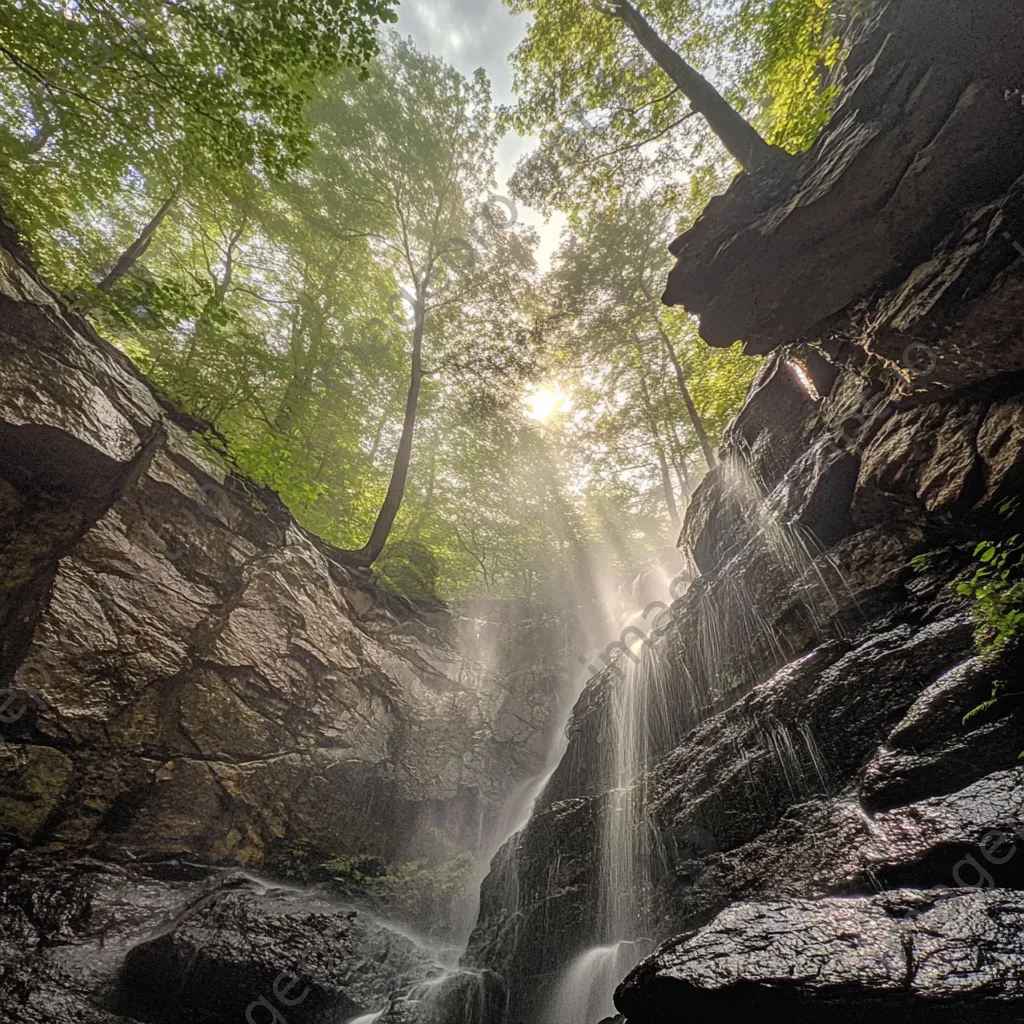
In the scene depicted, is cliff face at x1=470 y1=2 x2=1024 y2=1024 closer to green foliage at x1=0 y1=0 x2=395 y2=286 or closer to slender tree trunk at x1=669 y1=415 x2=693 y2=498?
green foliage at x1=0 y1=0 x2=395 y2=286

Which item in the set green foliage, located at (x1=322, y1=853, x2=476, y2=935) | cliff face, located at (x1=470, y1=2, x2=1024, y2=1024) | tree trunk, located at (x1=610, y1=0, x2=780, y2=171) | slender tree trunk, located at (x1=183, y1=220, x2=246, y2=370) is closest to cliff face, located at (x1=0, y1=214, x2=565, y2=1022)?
green foliage, located at (x1=322, y1=853, x2=476, y2=935)

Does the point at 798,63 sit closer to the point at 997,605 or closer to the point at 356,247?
the point at 997,605

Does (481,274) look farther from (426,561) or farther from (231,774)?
(231,774)

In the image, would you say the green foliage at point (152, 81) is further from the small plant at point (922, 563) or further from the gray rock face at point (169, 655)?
the small plant at point (922, 563)

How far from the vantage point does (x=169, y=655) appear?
22.7 ft

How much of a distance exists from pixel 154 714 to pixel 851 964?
8.23 m

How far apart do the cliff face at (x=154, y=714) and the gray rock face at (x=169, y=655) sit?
0.03 meters

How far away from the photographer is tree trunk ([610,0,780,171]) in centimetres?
750

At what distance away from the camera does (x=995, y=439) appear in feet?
15.8

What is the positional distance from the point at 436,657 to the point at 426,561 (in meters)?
3.00

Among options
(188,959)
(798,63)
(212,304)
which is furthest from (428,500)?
(798,63)

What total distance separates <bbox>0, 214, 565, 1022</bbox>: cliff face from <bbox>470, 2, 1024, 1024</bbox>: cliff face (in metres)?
2.98

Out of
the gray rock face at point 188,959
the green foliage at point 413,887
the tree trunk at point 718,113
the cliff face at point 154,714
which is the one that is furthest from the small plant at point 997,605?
A: the green foliage at point 413,887

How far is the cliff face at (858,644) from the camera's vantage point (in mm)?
2914
